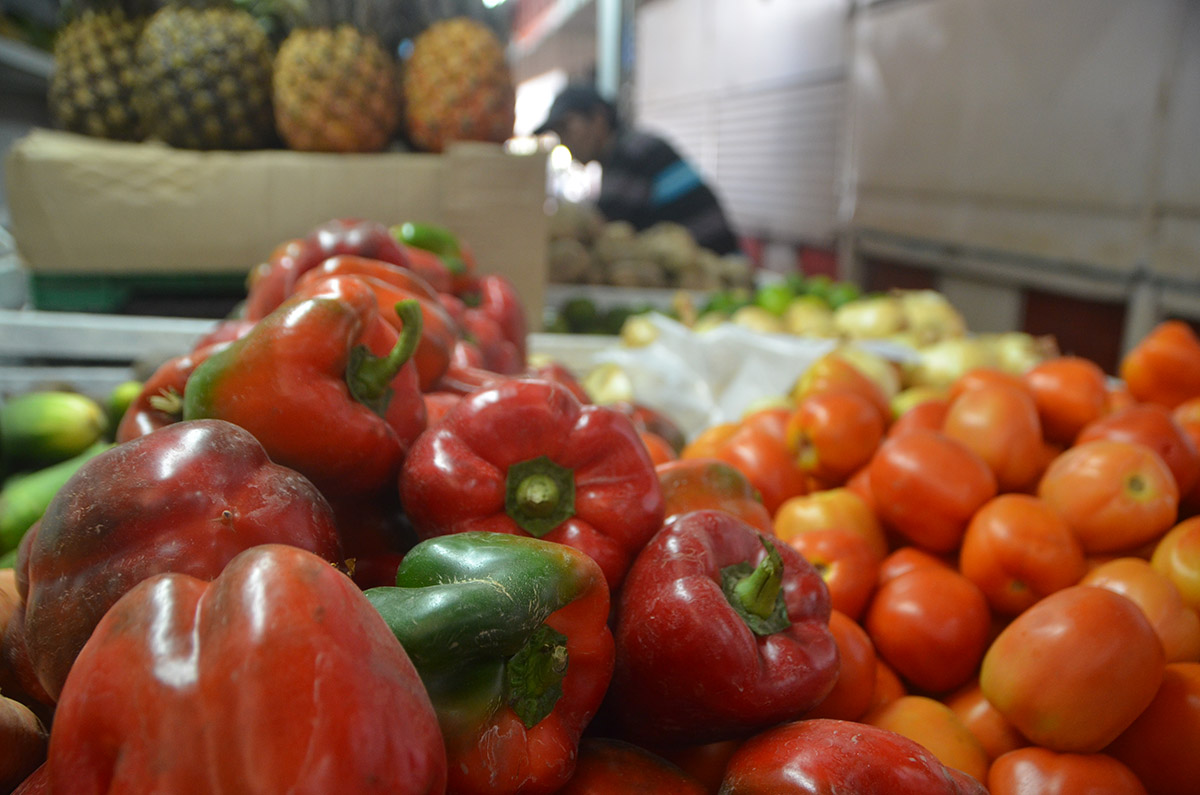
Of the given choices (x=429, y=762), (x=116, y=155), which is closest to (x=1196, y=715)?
(x=429, y=762)

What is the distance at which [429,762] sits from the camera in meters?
0.48

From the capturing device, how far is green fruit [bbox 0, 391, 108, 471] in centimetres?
165

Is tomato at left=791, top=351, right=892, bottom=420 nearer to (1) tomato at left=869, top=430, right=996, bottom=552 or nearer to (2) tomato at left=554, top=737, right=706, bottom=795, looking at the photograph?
(1) tomato at left=869, top=430, right=996, bottom=552

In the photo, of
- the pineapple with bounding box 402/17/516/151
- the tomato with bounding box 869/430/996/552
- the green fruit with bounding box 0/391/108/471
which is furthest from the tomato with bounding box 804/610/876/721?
the pineapple with bounding box 402/17/516/151

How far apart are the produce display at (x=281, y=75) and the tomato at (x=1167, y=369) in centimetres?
205

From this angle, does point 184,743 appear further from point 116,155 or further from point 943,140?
point 943,140

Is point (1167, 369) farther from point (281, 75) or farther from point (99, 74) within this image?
point (99, 74)

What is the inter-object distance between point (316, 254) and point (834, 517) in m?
0.94

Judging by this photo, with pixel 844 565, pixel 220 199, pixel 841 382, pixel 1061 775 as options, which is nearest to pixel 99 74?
pixel 220 199

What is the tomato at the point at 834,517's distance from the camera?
1.31 metres

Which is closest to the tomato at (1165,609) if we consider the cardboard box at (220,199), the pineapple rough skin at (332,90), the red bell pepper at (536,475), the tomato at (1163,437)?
the tomato at (1163,437)

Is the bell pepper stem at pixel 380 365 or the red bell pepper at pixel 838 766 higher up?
the bell pepper stem at pixel 380 365

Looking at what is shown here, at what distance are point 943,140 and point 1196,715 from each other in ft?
15.4

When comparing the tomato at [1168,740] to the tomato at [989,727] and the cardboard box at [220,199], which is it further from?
the cardboard box at [220,199]
